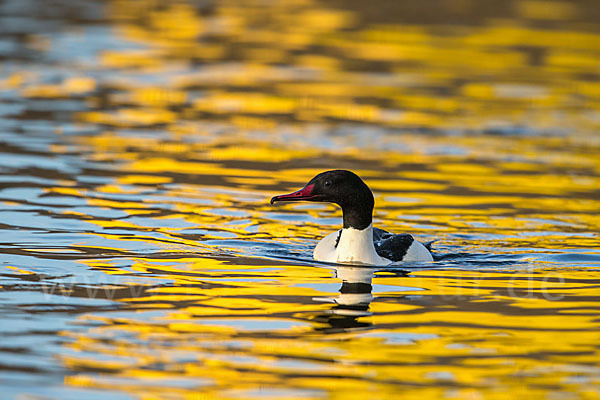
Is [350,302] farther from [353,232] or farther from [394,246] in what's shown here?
[394,246]

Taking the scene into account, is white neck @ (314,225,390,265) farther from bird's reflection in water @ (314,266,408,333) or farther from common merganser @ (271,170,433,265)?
bird's reflection in water @ (314,266,408,333)

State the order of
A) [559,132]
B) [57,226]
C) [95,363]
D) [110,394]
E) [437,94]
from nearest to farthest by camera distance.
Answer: [110,394] → [95,363] → [57,226] → [559,132] → [437,94]

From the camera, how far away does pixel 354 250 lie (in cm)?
1197

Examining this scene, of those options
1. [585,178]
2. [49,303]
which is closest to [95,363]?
[49,303]

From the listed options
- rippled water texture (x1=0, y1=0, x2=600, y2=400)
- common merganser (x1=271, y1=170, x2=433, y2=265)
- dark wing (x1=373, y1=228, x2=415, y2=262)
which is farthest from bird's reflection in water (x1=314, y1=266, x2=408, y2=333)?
dark wing (x1=373, y1=228, x2=415, y2=262)

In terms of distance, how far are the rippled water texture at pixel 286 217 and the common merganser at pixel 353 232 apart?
0.58ft

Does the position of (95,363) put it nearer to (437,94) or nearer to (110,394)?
(110,394)

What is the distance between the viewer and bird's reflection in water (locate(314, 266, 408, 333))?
945 centimetres

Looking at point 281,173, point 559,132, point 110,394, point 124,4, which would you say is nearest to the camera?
point 110,394

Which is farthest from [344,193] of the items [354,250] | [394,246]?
[394,246]

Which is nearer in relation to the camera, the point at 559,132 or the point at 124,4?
the point at 559,132

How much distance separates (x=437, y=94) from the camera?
25.1 m

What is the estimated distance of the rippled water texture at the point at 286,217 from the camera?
8281mm

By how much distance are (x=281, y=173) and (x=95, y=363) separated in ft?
29.9
